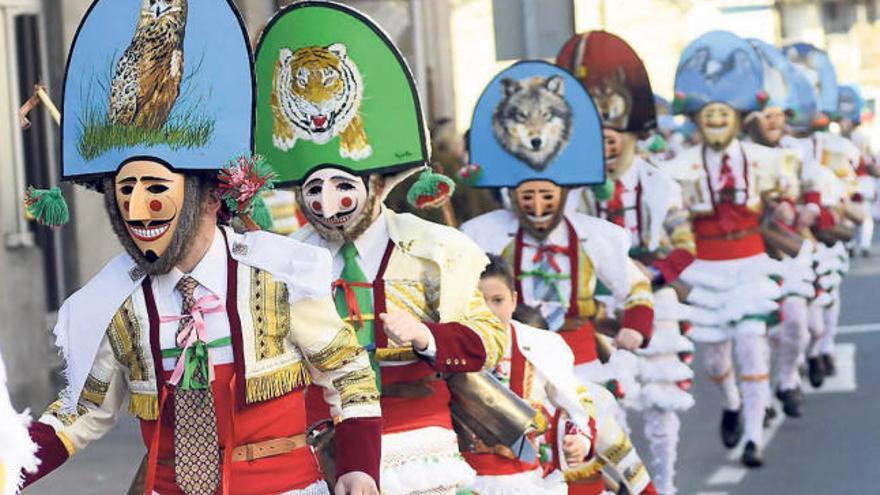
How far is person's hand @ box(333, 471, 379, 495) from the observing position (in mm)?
6098

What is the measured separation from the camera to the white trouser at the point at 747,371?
Result: 1448 cm

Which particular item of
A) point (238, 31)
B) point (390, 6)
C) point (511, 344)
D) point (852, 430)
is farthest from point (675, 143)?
point (238, 31)

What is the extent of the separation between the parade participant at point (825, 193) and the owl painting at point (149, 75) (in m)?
11.2

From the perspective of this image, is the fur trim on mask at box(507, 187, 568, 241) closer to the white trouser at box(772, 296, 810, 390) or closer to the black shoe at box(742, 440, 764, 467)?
the black shoe at box(742, 440, 764, 467)

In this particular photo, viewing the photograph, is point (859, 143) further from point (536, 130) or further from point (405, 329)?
point (405, 329)

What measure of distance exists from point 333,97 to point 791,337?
9.37 m

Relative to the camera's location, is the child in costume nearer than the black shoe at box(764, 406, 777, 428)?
Yes

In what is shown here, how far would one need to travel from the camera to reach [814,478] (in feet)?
44.5

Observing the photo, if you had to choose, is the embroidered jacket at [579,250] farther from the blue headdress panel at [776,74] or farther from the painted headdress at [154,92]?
the blue headdress panel at [776,74]

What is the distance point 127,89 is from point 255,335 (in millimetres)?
680

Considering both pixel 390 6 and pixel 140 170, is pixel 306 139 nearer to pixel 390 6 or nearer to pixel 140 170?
pixel 140 170

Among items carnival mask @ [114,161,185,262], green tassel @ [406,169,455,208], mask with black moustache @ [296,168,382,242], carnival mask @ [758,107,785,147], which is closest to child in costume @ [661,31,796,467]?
carnival mask @ [758,107,785,147]

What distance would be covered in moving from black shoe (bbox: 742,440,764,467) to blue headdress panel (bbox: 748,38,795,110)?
3615 millimetres

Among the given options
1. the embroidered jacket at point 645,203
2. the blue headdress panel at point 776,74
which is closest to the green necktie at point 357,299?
the embroidered jacket at point 645,203
